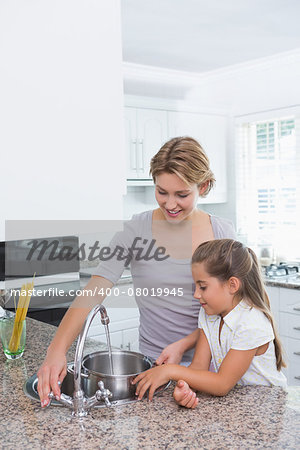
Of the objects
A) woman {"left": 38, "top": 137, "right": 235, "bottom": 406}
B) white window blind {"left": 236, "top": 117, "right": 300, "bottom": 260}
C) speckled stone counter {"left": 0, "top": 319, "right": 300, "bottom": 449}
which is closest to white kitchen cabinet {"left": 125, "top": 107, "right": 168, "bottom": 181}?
white window blind {"left": 236, "top": 117, "right": 300, "bottom": 260}

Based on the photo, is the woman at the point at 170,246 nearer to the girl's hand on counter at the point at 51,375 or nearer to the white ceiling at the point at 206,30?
the girl's hand on counter at the point at 51,375

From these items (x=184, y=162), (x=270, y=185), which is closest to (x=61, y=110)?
(x=184, y=162)

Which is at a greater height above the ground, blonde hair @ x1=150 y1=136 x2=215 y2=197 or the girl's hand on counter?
blonde hair @ x1=150 y1=136 x2=215 y2=197

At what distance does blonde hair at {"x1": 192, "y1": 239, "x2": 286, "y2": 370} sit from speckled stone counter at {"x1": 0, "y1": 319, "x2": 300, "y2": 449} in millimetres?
224

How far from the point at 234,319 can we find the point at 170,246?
1.47 ft

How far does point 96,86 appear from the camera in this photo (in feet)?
4.81

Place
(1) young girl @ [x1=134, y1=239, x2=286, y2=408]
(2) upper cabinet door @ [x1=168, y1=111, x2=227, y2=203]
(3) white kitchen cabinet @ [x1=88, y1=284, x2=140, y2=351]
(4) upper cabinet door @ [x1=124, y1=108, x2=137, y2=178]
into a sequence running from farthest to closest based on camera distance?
(2) upper cabinet door @ [x1=168, y1=111, x2=227, y2=203]
(4) upper cabinet door @ [x1=124, y1=108, x2=137, y2=178]
(3) white kitchen cabinet @ [x1=88, y1=284, x2=140, y2=351]
(1) young girl @ [x1=134, y1=239, x2=286, y2=408]

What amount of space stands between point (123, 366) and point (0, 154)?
746 millimetres

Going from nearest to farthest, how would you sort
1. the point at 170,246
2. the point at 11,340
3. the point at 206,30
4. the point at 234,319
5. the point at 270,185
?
the point at 234,319 < the point at 11,340 < the point at 170,246 < the point at 206,30 < the point at 270,185

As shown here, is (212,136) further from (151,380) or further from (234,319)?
(151,380)

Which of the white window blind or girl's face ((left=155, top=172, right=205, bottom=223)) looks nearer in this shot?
girl's face ((left=155, top=172, right=205, bottom=223))

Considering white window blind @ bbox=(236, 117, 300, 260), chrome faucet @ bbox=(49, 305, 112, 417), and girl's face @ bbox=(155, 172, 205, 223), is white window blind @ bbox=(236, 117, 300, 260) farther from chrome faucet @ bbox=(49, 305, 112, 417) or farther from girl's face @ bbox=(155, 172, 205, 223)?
chrome faucet @ bbox=(49, 305, 112, 417)

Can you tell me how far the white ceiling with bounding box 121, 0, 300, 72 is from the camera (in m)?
2.96

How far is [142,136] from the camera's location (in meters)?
4.26
